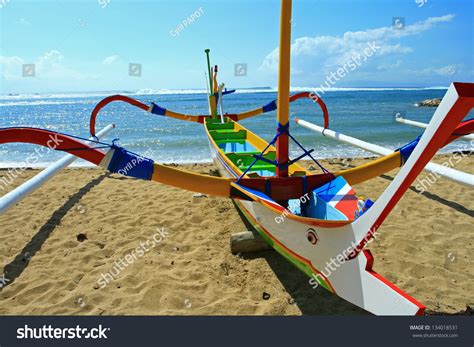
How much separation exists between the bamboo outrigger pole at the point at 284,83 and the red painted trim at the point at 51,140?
1.63 m

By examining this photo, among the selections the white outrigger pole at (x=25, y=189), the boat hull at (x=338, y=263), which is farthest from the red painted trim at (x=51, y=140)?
the boat hull at (x=338, y=263)

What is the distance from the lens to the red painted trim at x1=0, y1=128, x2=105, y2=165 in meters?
2.66

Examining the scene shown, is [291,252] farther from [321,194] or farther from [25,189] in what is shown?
[25,189]

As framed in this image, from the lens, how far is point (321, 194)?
10.0 feet

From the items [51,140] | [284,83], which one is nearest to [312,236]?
[284,83]

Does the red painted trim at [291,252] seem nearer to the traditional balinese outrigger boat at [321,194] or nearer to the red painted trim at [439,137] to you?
the traditional balinese outrigger boat at [321,194]

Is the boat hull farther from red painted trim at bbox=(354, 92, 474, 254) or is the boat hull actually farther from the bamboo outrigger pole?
the bamboo outrigger pole

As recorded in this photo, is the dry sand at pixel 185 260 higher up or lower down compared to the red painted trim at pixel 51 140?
lower down

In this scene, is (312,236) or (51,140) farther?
(51,140)

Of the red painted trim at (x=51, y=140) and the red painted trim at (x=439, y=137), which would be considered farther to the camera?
the red painted trim at (x=51, y=140)

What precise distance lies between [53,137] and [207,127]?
182 inches

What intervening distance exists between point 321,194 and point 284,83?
109cm

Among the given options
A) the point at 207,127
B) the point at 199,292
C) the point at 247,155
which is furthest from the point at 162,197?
the point at 199,292

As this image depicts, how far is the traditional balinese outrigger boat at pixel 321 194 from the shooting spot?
64.9 inches
